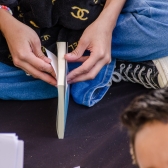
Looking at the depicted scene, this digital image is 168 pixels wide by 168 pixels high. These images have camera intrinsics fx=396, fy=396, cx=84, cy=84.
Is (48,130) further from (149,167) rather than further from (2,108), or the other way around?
(149,167)

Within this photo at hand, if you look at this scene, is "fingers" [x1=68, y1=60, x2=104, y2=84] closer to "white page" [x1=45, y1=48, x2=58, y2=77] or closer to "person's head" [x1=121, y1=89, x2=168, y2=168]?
"white page" [x1=45, y1=48, x2=58, y2=77]

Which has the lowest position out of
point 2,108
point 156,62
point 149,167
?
point 2,108

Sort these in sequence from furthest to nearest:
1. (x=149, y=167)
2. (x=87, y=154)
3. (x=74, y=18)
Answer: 1. (x=74, y=18)
2. (x=87, y=154)
3. (x=149, y=167)

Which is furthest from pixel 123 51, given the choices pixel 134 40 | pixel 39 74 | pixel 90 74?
pixel 39 74

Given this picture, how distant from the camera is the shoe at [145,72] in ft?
3.61

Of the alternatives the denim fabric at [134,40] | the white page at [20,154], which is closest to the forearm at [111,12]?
the denim fabric at [134,40]

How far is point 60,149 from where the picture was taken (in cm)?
98

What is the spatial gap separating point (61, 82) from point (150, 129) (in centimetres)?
42

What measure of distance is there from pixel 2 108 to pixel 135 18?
1.46 feet

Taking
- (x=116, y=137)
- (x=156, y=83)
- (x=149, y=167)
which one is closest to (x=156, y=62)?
(x=156, y=83)

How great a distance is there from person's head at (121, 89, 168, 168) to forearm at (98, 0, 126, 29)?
541 mm

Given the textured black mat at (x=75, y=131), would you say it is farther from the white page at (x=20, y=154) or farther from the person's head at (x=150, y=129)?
the person's head at (x=150, y=129)

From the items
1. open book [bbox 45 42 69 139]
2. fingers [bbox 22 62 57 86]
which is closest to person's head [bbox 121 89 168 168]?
open book [bbox 45 42 69 139]

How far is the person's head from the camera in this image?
0.51 m
